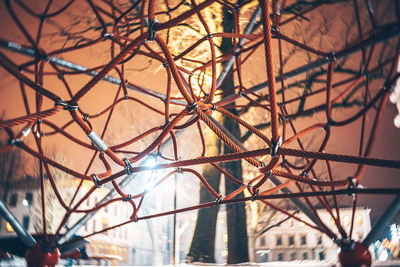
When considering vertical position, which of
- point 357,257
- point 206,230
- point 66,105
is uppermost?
point 66,105

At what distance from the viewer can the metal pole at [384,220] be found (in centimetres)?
136

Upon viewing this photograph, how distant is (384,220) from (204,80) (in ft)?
6.59

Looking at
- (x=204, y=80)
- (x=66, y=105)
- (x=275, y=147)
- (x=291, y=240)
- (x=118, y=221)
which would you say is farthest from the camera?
(x=118, y=221)

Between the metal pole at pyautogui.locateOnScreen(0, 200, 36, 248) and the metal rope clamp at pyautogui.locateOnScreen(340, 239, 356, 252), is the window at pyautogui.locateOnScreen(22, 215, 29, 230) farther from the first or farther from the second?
the metal rope clamp at pyautogui.locateOnScreen(340, 239, 356, 252)

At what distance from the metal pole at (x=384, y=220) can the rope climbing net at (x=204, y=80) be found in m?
0.16

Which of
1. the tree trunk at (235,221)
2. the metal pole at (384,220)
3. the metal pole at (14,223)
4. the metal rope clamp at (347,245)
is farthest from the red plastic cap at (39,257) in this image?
the tree trunk at (235,221)

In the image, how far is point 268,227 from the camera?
450 cm

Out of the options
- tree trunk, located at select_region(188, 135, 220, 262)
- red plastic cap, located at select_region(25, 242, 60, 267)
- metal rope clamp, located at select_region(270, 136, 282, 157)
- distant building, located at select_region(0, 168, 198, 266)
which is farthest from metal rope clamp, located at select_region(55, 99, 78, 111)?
distant building, located at select_region(0, 168, 198, 266)

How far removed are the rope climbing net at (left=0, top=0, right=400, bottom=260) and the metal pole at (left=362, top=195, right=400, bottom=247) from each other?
0.54 feet

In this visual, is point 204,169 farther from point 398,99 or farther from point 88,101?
point 398,99

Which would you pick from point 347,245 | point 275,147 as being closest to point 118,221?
point 347,245

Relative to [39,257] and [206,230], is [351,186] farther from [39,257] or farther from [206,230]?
[206,230]

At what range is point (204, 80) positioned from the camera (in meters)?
2.91

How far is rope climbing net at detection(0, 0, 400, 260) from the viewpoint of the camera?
1.22m
